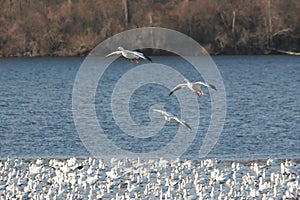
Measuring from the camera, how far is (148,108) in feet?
128

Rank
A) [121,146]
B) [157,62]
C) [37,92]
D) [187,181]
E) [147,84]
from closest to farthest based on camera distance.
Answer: [187,181] → [121,146] → [37,92] → [147,84] → [157,62]

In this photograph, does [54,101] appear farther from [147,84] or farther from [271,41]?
[271,41]

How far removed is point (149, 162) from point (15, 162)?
3.25 metres

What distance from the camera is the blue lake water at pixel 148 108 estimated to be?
2788 cm

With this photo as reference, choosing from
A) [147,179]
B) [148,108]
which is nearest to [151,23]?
[148,108]

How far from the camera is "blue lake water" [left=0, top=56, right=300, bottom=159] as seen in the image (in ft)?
91.5

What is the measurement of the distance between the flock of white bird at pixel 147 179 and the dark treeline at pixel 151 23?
1689 inches

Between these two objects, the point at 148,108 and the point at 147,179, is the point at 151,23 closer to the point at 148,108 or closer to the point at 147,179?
the point at 148,108

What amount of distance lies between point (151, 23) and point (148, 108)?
87.0 ft

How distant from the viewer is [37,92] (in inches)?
1805

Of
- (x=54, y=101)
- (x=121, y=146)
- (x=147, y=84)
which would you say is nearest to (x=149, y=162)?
(x=121, y=146)

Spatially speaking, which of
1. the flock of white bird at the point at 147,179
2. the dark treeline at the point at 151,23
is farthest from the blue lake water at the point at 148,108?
the flock of white bird at the point at 147,179

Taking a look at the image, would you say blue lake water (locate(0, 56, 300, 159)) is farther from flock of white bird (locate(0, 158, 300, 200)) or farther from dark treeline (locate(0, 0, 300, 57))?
flock of white bird (locate(0, 158, 300, 200))

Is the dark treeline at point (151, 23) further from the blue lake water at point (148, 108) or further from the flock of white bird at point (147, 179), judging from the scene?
the flock of white bird at point (147, 179)
